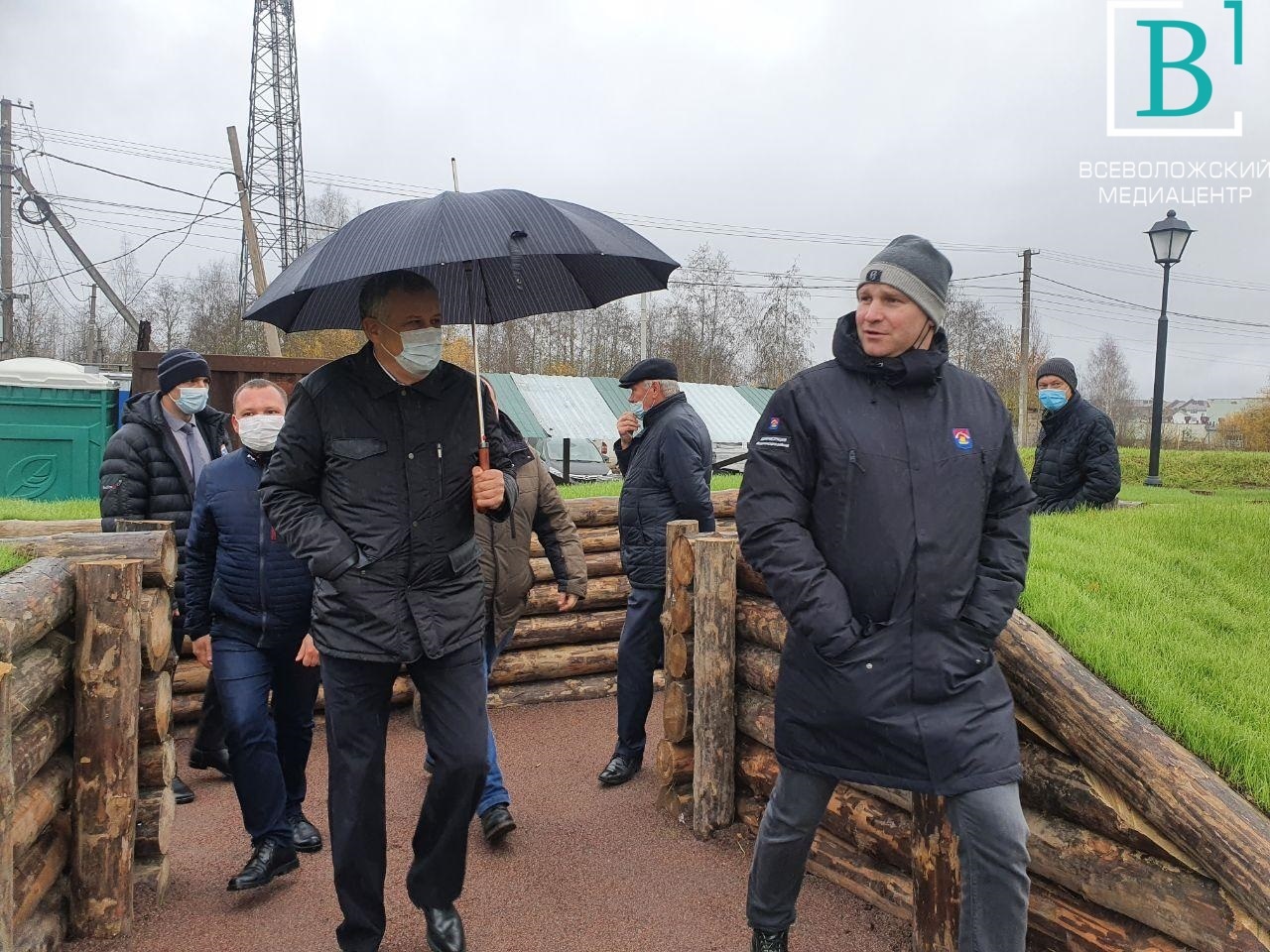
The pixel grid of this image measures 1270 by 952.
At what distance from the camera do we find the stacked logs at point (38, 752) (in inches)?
117

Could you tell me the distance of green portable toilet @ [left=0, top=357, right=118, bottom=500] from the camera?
1353 cm

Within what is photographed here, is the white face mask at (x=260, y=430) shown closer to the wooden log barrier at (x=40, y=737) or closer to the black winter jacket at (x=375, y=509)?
the black winter jacket at (x=375, y=509)

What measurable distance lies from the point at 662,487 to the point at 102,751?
9.70 ft

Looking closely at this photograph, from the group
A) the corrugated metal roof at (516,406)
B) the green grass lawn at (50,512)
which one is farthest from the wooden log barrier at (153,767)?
Result: the corrugated metal roof at (516,406)

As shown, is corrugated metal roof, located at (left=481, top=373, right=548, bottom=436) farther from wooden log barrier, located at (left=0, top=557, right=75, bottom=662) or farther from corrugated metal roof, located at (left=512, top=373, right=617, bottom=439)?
wooden log barrier, located at (left=0, top=557, right=75, bottom=662)

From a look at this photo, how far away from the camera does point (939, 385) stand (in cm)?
287

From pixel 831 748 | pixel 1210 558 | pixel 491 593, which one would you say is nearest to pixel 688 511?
pixel 491 593

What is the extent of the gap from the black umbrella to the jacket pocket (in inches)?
14.2

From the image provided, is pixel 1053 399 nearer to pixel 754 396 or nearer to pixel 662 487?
pixel 662 487

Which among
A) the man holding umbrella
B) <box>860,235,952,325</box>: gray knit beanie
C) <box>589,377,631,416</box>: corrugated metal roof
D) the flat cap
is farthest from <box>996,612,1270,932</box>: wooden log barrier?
<box>589,377,631,416</box>: corrugated metal roof

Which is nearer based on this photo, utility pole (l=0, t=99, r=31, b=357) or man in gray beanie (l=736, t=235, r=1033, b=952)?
man in gray beanie (l=736, t=235, r=1033, b=952)

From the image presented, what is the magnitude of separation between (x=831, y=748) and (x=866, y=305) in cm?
131

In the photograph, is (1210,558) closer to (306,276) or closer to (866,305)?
(866,305)

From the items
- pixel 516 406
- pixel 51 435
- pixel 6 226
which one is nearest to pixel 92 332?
pixel 6 226
